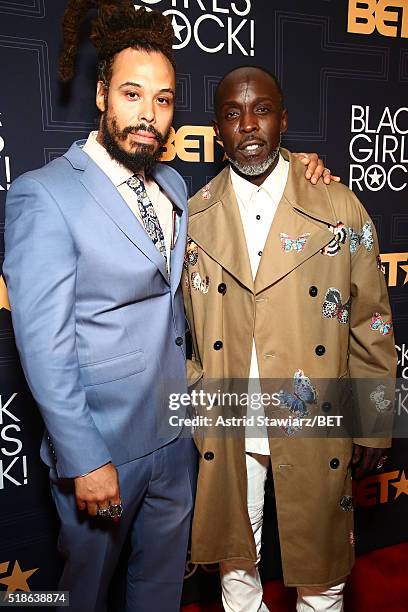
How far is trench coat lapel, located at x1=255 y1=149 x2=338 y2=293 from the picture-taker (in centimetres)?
169

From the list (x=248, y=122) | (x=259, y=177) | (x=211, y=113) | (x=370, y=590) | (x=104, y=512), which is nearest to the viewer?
(x=104, y=512)

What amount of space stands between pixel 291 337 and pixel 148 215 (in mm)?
562

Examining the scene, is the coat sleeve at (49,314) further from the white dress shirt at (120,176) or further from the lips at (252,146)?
the lips at (252,146)

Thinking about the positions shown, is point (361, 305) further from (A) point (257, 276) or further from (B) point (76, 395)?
(B) point (76, 395)

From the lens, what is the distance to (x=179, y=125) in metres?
2.10

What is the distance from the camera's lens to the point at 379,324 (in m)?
1.76

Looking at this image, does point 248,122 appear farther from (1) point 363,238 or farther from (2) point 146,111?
(1) point 363,238

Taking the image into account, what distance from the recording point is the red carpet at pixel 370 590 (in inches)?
90.4

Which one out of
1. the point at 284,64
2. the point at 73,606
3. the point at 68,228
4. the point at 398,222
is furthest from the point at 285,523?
the point at 284,64

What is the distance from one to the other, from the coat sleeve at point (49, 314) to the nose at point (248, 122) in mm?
631

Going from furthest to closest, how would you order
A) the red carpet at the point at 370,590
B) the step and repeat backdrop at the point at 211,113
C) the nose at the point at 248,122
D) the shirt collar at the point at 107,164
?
the red carpet at the point at 370,590 < the step and repeat backdrop at the point at 211,113 < the nose at the point at 248,122 < the shirt collar at the point at 107,164

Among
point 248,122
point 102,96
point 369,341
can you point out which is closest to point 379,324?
point 369,341

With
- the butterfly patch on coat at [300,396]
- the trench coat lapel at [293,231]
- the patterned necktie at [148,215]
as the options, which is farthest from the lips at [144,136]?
the butterfly patch on coat at [300,396]

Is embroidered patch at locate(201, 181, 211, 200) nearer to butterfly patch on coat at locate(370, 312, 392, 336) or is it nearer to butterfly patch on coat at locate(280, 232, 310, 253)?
butterfly patch on coat at locate(280, 232, 310, 253)
